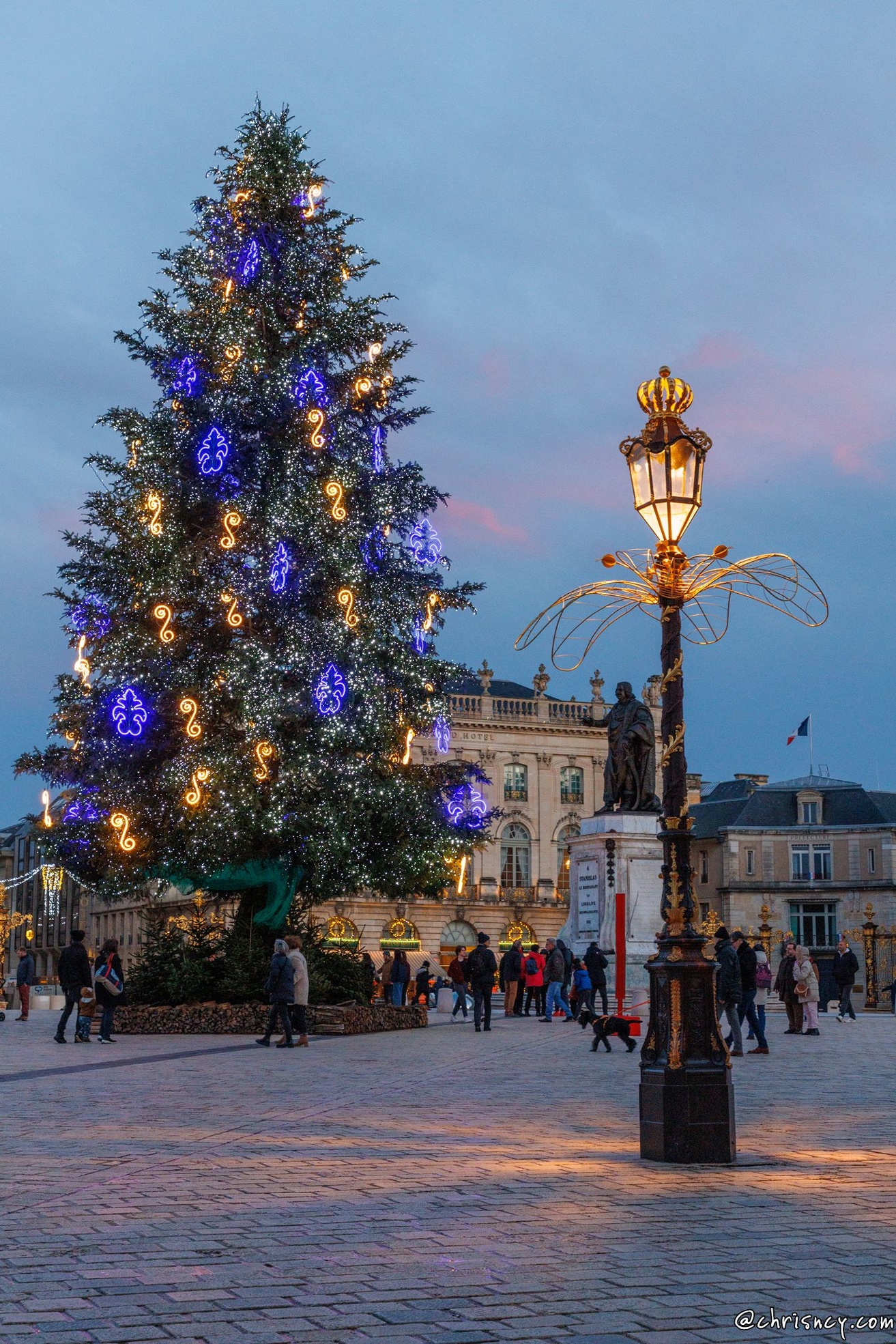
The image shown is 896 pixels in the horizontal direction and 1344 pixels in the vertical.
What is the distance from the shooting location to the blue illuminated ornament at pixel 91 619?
2366 cm

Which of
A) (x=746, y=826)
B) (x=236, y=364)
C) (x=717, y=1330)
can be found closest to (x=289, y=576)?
(x=236, y=364)

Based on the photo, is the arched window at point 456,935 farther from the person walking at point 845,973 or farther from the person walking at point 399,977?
the person walking at point 845,973

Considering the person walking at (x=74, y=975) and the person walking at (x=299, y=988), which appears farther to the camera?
the person walking at (x=74, y=975)

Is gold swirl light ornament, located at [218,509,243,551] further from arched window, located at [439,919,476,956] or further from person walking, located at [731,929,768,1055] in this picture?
arched window, located at [439,919,476,956]

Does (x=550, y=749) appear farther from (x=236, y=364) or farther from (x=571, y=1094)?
(x=571, y=1094)

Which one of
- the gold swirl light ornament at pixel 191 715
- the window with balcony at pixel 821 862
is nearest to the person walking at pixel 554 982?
the gold swirl light ornament at pixel 191 715

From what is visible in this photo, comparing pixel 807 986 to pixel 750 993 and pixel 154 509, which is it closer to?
pixel 750 993

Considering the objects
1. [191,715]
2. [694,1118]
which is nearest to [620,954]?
[191,715]

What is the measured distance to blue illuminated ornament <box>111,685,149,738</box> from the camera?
2230 cm

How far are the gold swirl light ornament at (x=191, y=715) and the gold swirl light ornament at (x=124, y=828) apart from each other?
156cm

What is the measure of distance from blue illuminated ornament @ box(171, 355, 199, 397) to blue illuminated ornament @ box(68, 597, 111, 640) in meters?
3.74
